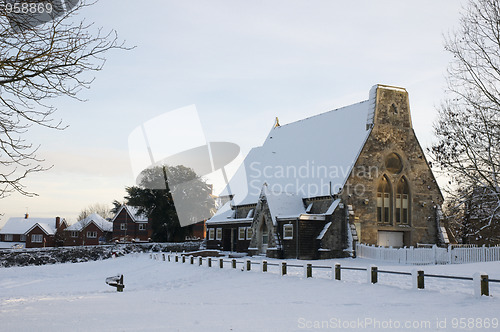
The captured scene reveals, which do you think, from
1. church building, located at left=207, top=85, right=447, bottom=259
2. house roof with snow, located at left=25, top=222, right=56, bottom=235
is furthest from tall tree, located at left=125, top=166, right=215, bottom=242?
house roof with snow, located at left=25, top=222, right=56, bottom=235

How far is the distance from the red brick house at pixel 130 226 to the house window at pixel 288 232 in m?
50.6

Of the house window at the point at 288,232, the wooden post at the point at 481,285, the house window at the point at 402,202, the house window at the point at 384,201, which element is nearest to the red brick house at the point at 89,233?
the house window at the point at 288,232

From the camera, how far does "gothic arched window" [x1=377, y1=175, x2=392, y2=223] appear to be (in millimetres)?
38594

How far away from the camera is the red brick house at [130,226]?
83.6 meters

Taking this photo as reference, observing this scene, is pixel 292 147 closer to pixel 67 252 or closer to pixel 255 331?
pixel 67 252

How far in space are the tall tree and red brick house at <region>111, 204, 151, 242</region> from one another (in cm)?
1752

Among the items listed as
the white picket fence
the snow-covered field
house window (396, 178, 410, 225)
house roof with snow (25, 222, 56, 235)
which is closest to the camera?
the snow-covered field

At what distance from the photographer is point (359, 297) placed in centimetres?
1616

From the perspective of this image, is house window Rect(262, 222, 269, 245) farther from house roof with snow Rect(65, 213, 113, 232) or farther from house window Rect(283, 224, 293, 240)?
house roof with snow Rect(65, 213, 113, 232)

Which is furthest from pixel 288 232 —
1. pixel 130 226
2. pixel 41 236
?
pixel 41 236

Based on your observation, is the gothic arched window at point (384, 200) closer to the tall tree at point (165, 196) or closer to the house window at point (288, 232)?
the house window at point (288, 232)

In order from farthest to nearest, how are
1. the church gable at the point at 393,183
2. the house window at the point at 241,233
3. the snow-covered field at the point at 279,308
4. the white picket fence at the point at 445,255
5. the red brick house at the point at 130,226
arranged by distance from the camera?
the red brick house at the point at 130,226 → the house window at the point at 241,233 → the church gable at the point at 393,183 → the white picket fence at the point at 445,255 → the snow-covered field at the point at 279,308

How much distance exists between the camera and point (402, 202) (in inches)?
1564

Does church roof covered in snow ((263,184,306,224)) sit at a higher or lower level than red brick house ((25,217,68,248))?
→ higher
